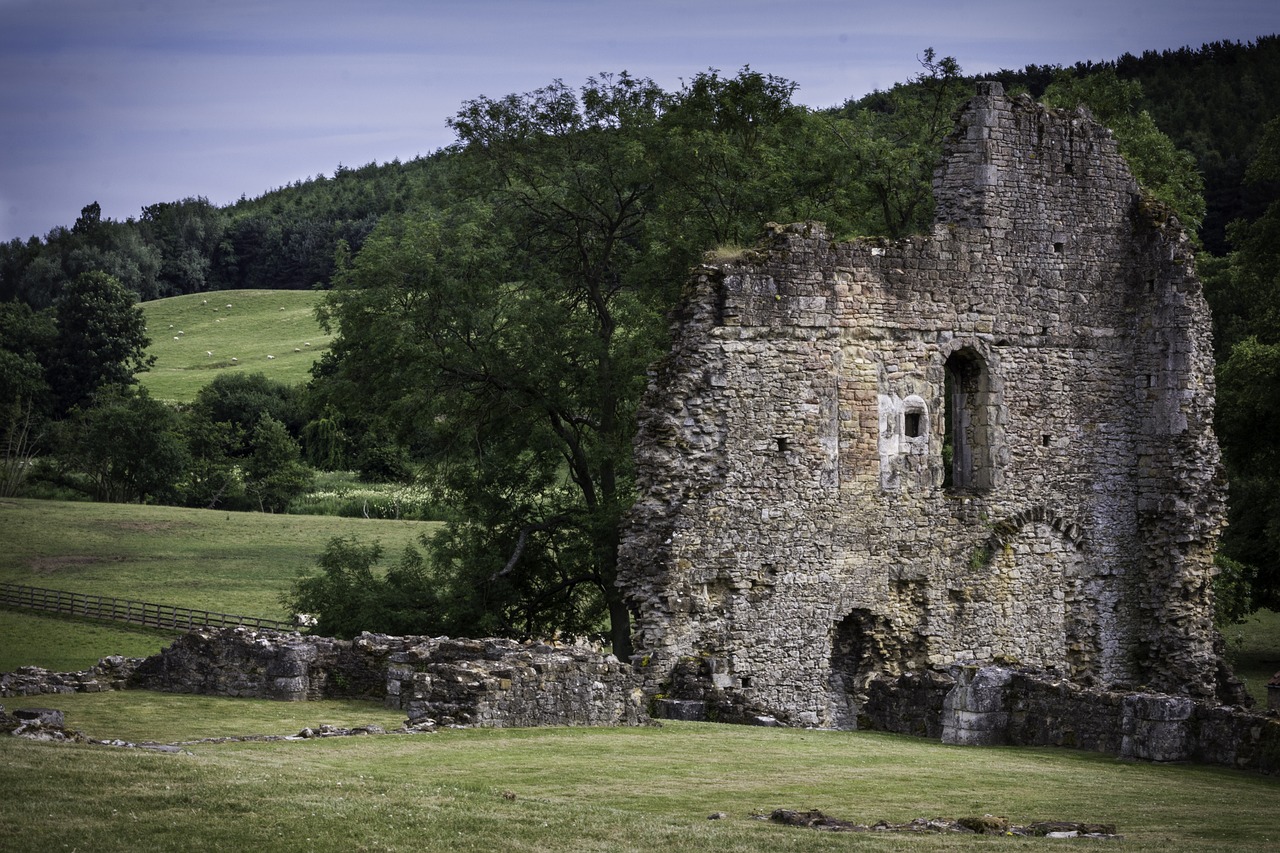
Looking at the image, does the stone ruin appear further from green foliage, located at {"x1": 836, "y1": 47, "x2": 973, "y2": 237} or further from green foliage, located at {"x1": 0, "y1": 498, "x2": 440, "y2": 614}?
green foliage, located at {"x1": 0, "y1": 498, "x2": 440, "y2": 614}

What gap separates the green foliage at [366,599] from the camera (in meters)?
32.2

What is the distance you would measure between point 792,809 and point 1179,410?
14.4m

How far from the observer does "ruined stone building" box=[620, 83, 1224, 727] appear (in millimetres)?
23625

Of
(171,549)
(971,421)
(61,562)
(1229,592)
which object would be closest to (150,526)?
(171,549)

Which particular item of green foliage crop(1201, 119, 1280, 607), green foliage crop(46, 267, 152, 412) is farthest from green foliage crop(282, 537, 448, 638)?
green foliage crop(46, 267, 152, 412)

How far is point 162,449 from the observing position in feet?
242

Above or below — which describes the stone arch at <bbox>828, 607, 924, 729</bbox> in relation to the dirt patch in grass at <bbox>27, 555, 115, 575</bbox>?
below

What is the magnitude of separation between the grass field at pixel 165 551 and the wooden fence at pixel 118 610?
117 centimetres

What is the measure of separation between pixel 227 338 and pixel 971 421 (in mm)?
98182

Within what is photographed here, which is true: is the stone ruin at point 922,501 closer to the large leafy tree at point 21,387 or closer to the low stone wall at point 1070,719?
the low stone wall at point 1070,719

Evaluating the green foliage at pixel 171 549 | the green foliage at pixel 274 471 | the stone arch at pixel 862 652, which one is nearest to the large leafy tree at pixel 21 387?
the green foliage at pixel 171 549

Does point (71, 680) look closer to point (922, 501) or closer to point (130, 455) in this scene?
point (922, 501)

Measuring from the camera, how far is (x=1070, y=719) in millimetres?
20422

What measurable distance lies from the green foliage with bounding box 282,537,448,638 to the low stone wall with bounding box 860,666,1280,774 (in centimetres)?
1144
